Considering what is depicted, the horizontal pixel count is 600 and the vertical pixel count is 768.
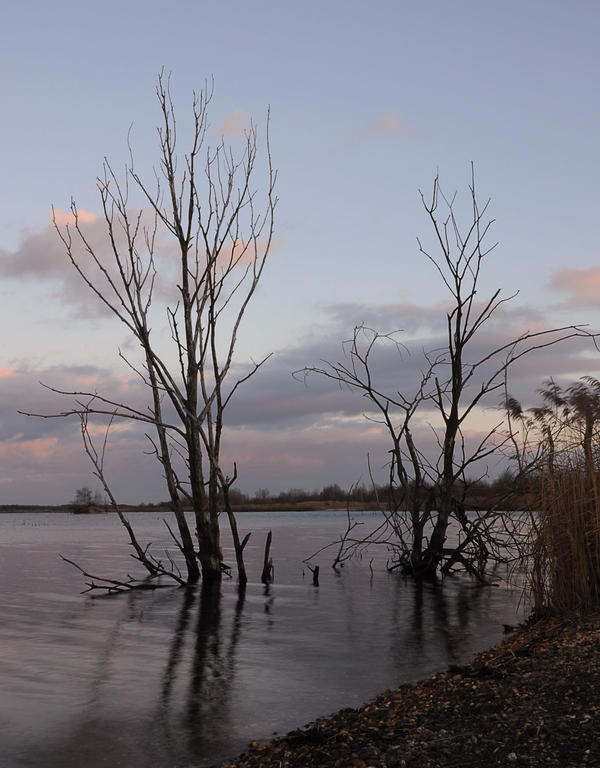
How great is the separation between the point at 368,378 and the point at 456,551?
12.4 feet

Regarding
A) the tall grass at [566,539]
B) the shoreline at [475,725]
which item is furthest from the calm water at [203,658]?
the tall grass at [566,539]

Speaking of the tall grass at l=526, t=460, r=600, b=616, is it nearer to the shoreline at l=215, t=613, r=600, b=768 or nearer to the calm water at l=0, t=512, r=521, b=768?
the calm water at l=0, t=512, r=521, b=768

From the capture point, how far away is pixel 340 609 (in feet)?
41.0

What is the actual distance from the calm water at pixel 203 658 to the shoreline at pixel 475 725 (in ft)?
2.25

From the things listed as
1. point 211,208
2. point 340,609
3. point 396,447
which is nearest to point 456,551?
point 396,447

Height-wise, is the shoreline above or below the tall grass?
below

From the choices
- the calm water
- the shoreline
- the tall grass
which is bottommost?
the calm water

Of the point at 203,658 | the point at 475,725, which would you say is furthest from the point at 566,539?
the point at 203,658

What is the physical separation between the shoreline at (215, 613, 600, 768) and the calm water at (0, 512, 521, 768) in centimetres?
69

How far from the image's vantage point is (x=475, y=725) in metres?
4.64

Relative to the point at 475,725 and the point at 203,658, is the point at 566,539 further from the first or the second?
the point at 203,658

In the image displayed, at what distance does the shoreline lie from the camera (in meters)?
4.16

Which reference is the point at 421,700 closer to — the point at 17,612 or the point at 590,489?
the point at 590,489

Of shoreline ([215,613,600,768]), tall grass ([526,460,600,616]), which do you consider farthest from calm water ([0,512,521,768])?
tall grass ([526,460,600,616])
